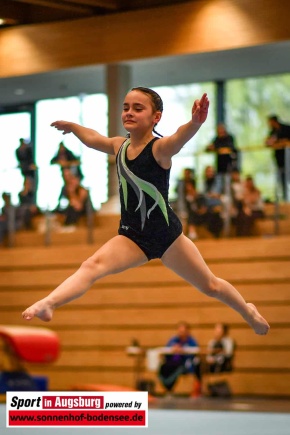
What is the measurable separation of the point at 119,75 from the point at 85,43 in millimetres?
752

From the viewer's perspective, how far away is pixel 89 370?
1440cm

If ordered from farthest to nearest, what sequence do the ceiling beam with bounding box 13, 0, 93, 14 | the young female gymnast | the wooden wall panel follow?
the ceiling beam with bounding box 13, 0, 93, 14 < the wooden wall panel < the young female gymnast

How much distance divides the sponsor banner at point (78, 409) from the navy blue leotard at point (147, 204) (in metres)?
0.94

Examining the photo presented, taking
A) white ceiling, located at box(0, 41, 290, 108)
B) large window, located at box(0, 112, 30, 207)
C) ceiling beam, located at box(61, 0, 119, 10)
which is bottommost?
large window, located at box(0, 112, 30, 207)

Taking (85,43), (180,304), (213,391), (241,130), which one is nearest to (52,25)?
(85,43)

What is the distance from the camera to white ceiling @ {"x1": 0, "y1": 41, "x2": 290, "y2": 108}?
15.2 metres

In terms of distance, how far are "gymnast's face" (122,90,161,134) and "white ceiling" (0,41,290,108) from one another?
929 cm

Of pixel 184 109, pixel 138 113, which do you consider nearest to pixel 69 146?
pixel 184 109

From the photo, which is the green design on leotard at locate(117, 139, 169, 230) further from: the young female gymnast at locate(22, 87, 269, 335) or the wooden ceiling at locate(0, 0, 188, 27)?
the wooden ceiling at locate(0, 0, 188, 27)

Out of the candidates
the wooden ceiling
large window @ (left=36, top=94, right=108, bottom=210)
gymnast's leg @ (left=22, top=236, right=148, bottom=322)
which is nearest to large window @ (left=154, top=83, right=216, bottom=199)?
large window @ (left=36, top=94, right=108, bottom=210)

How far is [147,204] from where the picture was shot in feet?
16.8

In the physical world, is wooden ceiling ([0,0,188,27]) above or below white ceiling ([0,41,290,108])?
above

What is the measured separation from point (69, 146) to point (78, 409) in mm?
10324

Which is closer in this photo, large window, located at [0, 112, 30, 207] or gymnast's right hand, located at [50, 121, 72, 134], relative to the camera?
gymnast's right hand, located at [50, 121, 72, 134]
